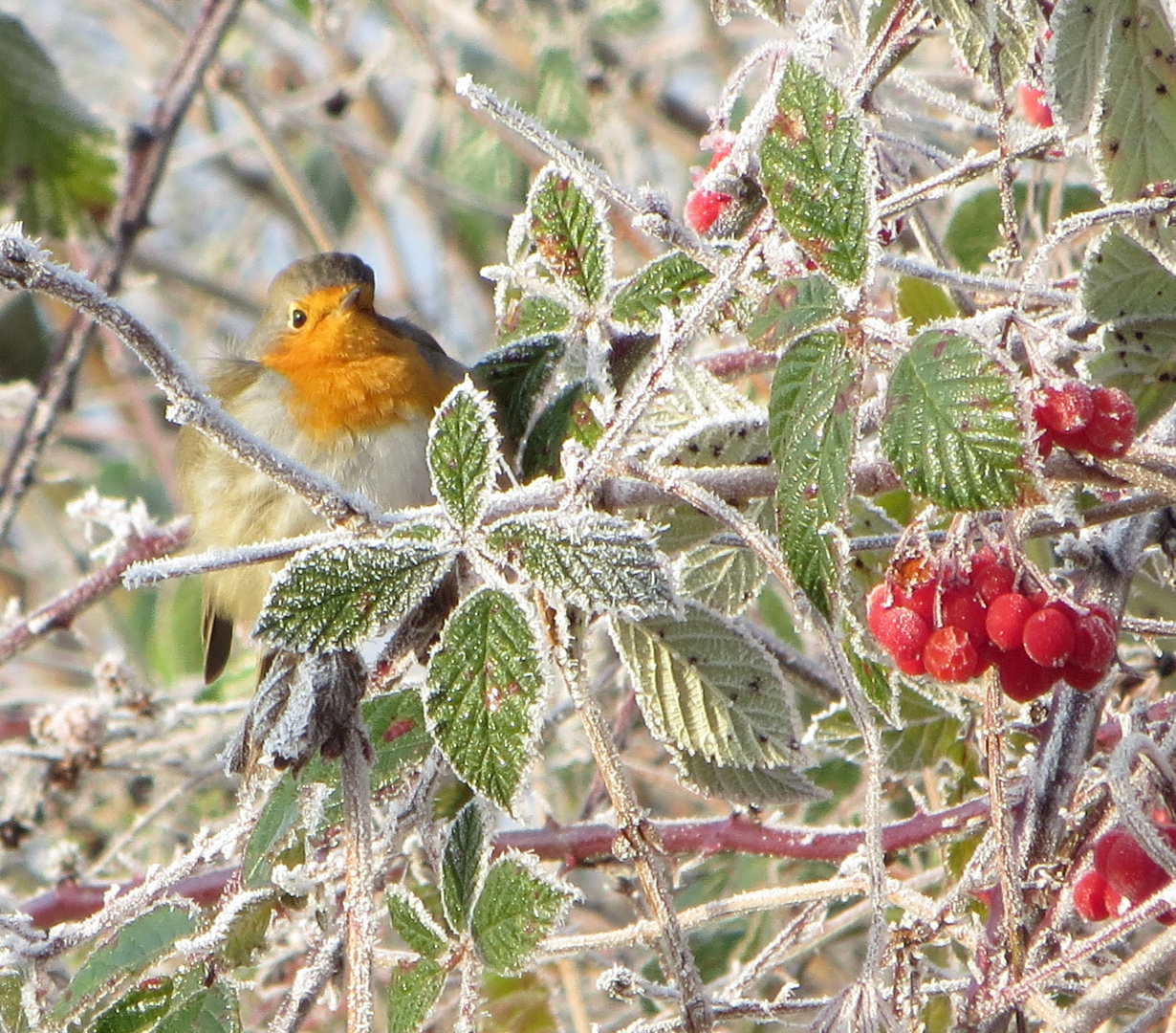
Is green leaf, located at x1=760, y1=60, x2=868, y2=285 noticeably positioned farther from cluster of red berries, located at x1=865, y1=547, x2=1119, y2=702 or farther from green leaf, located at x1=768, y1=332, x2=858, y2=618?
cluster of red berries, located at x1=865, y1=547, x2=1119, y2=702

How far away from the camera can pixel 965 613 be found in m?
1.08

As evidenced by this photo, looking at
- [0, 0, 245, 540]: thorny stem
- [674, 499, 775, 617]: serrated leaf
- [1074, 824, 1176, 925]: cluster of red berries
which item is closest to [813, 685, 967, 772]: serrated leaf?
[674, 499, 775, 617]: serrated leaf

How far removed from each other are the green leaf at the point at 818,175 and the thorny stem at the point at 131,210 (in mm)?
1772

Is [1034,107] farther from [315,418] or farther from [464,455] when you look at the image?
[315,418]

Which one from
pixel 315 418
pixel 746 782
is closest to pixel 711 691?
pixel 746 782

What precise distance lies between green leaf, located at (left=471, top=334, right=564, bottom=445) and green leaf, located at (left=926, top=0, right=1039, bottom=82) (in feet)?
1.36

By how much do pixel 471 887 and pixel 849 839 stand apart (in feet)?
1.61

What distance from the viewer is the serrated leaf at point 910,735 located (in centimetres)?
159

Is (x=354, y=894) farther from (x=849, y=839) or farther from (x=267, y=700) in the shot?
(x=849, y=839)

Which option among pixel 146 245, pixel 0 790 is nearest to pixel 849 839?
pixel 0 790

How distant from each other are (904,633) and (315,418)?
4.24ft

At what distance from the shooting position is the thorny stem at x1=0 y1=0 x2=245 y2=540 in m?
2.55

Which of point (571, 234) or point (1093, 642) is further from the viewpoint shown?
point (571, 234)

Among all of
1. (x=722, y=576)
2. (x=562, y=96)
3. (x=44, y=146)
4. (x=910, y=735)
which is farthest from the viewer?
(x=562, y=96)
